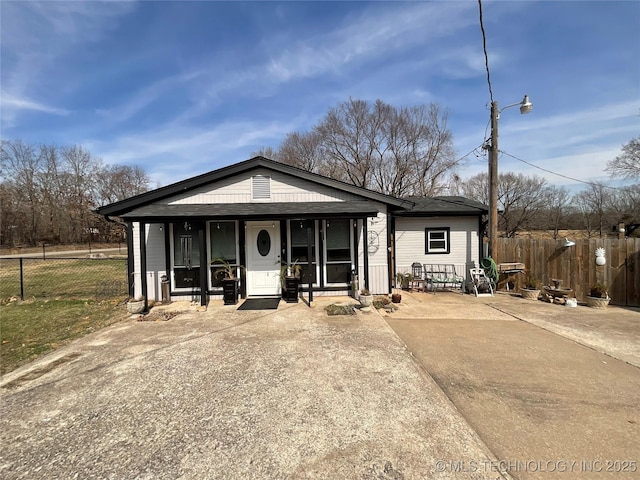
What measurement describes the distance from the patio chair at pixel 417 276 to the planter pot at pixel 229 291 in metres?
5.56

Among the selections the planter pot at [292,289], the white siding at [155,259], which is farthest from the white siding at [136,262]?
the planter pot at [292,289]

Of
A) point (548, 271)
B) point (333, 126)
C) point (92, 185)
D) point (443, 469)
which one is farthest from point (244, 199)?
point (92, 185)

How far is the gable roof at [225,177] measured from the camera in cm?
802

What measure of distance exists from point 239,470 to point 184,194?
7.61 m

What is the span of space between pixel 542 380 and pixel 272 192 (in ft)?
23.4

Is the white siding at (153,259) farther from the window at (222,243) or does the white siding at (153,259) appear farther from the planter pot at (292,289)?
the planter pot at (292,289)

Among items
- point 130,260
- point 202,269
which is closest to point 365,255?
point 202,269

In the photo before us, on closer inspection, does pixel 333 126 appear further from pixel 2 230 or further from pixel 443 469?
pixel 2 230

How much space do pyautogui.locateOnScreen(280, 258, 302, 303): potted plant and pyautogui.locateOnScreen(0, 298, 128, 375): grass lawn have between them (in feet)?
12.3

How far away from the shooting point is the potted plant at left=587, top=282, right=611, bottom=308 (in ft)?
23.6

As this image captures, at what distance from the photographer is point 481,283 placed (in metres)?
8.97

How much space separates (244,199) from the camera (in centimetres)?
845

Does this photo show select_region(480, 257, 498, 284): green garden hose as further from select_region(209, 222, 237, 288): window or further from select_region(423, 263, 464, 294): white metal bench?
select_region(209, 222, 237, 288): window

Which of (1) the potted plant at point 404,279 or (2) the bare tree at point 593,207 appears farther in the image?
(2) the bare tree at point 593,207
